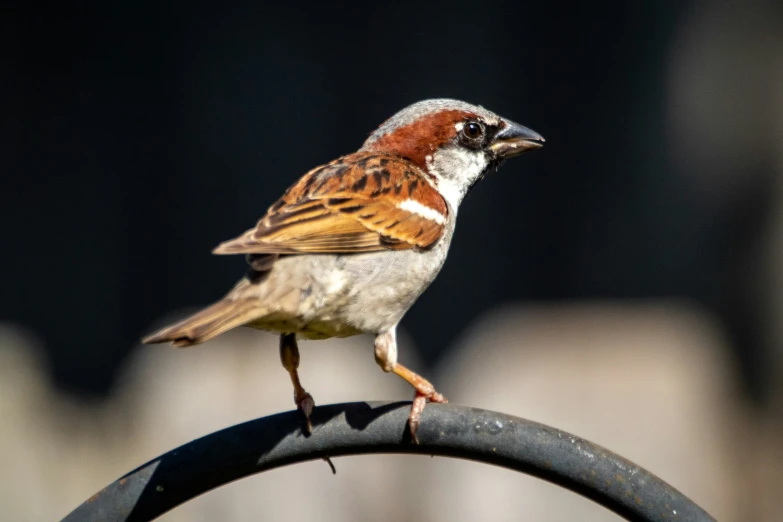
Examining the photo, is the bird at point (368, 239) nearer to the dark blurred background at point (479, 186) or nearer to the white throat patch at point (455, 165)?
the white throat patch at point (455, 165)

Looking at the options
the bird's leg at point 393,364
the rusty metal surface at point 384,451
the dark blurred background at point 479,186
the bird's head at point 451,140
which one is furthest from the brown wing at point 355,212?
the dark blurred background at point 479,186

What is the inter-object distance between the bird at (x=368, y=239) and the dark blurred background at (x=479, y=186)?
0.56m

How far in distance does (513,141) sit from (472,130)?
13cm

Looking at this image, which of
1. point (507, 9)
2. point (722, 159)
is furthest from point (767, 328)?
point (507, 9)

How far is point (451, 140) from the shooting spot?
317 centimetres

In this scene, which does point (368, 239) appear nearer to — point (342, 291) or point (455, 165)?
point (342, 291)

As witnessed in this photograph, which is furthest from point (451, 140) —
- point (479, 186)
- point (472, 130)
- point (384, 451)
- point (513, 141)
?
point (384, 451)

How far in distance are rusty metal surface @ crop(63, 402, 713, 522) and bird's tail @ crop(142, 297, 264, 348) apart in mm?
196

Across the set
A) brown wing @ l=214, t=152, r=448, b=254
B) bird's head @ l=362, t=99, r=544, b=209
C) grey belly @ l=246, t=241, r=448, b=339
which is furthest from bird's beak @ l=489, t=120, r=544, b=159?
grey belly @ l=246, t=241, r=448, b=339

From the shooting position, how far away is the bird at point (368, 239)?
2367 millimetres

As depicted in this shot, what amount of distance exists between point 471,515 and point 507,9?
1746mm

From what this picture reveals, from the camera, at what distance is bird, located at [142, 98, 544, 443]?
237 centimetres

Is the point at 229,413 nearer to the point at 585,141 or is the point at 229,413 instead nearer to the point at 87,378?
the point at 87,378

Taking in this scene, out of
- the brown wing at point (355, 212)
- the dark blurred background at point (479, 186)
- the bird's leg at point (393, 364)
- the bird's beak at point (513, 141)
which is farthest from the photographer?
the dark blurred background at point (479, 186)
